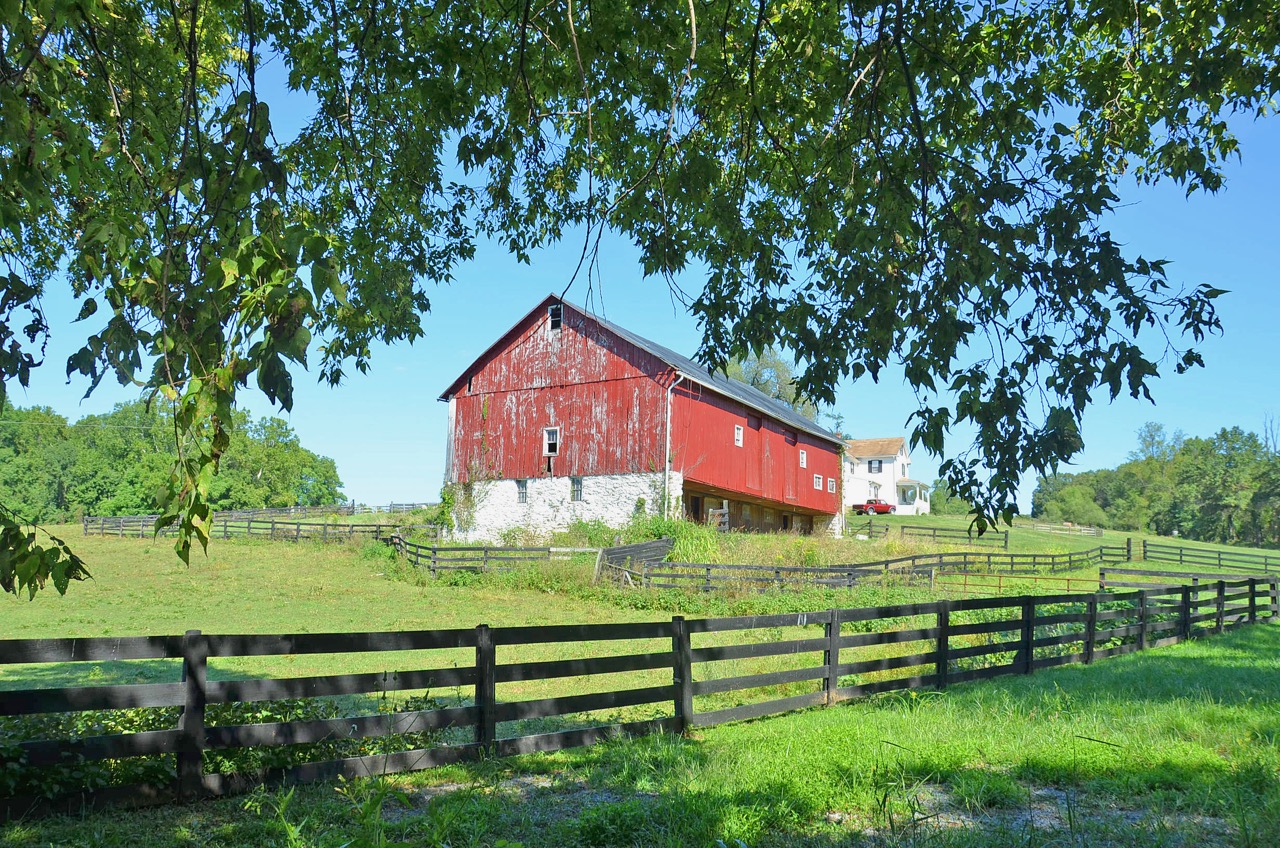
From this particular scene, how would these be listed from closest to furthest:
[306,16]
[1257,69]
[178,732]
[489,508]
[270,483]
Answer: [178,732] → [1257,69] → [306,16] → [489,508] → [270,483]

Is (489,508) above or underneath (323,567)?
above

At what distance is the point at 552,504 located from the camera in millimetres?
34625

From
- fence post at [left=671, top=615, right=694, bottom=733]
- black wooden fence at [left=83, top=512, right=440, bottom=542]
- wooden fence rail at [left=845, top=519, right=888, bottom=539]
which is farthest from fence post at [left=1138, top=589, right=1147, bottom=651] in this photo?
wooden fence rail at [left=845, top=519, right=888, bottom=539]

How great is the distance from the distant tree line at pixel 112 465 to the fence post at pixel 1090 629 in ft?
236

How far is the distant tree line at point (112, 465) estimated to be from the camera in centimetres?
7681

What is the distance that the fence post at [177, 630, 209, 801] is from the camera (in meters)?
5.85

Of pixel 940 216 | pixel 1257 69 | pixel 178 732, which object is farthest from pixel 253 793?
pixel 1257 69

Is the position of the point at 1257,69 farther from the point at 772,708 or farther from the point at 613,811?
the point at 613,811

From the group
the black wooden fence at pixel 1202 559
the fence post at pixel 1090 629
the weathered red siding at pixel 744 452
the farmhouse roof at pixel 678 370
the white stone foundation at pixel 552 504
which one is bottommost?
the black wooden fence at pixel 1202 559

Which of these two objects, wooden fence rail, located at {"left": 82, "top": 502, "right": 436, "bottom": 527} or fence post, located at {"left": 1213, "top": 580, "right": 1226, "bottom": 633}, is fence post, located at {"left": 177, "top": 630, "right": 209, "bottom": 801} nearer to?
fence post, located at {"left": 1213, "top": 580, "right": 1226, "bottom": 633}

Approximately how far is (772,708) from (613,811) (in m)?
4.45

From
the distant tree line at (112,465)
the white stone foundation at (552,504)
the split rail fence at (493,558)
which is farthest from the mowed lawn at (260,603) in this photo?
the distant tree line at (112,465)

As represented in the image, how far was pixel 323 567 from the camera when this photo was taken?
34.0 meters

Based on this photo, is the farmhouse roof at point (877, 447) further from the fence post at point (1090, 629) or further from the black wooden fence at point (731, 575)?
the fence post at point (1090, 629)
